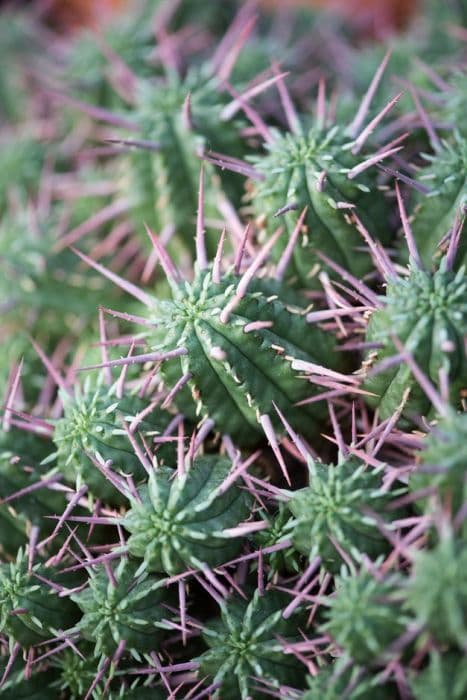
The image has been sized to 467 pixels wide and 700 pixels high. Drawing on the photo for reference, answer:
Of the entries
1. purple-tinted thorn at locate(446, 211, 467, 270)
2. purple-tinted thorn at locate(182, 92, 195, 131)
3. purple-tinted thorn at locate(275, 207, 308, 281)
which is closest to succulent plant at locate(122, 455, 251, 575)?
purple-tinted thorn at locate(275, 207, 308, 281)

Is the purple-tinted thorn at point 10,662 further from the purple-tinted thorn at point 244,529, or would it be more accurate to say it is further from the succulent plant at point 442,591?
the succulent plant at point 442,591

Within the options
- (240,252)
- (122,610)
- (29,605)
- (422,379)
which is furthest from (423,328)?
(29,605)

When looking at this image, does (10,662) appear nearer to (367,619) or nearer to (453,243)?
(367,619)

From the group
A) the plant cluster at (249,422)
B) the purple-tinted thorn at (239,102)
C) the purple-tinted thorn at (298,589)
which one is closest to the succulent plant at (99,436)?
the plant cluster at (249,422)

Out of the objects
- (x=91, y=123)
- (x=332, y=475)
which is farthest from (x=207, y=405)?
(x=91, y=123)

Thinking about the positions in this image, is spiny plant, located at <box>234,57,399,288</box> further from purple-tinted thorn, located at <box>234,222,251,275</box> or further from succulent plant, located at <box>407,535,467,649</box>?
succulent plant, located at <box>407,535,467,649</box>

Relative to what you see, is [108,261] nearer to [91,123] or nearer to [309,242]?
[91,123]
